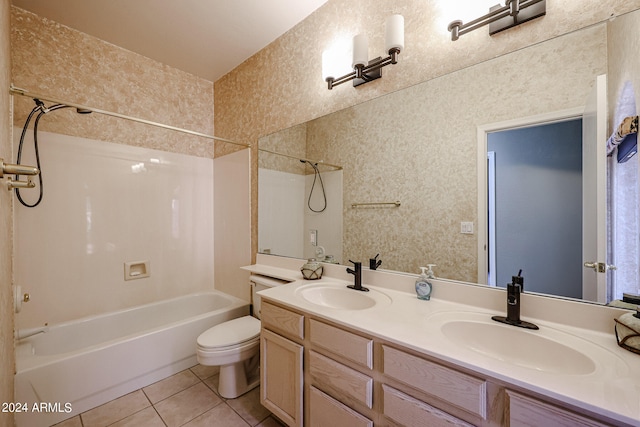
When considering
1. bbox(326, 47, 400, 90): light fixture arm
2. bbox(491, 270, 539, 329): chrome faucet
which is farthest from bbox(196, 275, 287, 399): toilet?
bbox(326, 47, 400, 90): light fixture arm

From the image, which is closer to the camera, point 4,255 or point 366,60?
point 4,255

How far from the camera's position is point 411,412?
33.7 inches

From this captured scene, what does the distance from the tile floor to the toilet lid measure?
42 cm

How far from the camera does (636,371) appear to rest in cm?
68

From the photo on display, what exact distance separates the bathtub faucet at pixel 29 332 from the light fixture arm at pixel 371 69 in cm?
269

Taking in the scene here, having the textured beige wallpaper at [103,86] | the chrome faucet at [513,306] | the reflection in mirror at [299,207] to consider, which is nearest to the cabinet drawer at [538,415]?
the chrome faucet at [513,306]

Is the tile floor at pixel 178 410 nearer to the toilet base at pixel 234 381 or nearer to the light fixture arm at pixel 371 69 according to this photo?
the toilet base at pixel 234 381

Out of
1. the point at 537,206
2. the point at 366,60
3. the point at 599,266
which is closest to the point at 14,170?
the point at 366,60

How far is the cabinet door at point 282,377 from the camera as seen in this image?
1.22m

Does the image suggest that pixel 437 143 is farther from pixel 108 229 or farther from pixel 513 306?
pixel 108 229

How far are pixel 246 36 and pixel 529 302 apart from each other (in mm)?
2629

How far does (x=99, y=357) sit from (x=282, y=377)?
51.2 inches

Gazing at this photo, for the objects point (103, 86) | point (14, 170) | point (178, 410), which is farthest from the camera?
point (103, 86)

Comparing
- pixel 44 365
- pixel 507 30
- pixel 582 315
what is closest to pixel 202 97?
pixel 44 365
